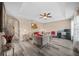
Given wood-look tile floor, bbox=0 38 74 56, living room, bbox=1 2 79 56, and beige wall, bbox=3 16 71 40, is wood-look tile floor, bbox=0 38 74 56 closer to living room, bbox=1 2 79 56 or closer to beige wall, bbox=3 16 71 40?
living room, bbox=1 2 79 56

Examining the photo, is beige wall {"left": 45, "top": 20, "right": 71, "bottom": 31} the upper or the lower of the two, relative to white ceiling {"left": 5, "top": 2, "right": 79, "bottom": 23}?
lower

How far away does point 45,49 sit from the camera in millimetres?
1838

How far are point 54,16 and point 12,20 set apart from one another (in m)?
0.64

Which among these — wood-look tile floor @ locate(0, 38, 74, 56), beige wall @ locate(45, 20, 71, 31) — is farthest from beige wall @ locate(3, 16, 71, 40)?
wood-look tile floor @ locate(0, 38, 74, 56)

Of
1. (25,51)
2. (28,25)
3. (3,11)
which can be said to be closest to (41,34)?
(28,25)

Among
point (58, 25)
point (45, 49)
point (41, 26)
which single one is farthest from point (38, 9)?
point (45, 49)

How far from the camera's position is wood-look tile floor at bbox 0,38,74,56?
181 cm

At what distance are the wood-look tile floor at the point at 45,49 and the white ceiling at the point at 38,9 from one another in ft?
1.22

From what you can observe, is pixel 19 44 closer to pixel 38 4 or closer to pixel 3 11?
pixel 3 11

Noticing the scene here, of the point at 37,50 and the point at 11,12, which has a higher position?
the point at 11,12

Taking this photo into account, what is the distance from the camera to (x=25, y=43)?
1.83 meters

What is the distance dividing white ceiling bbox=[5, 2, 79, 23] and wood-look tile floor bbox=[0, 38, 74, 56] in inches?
14.7

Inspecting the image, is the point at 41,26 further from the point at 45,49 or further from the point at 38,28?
the point at 45,49

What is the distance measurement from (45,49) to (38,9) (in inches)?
24.7
